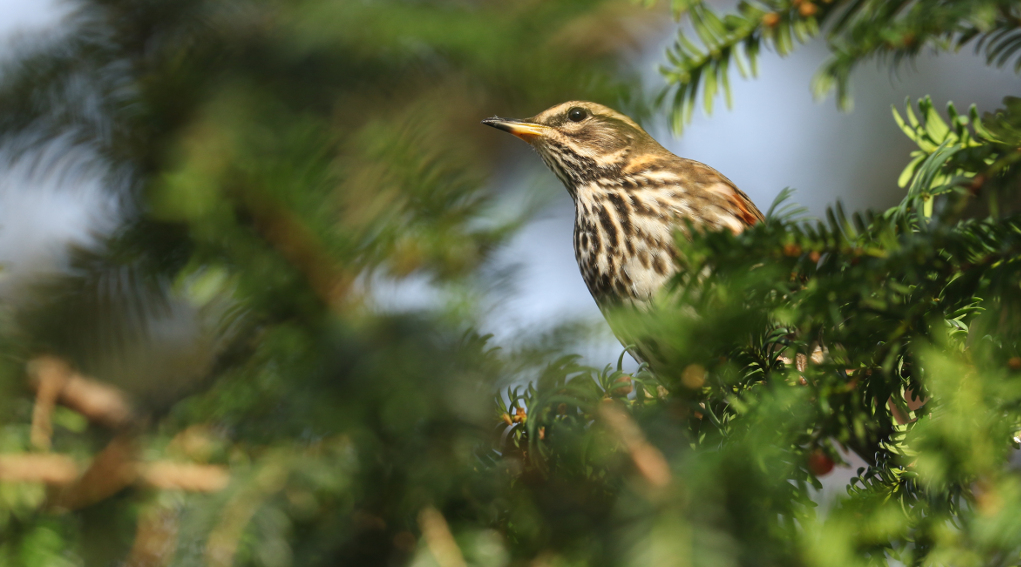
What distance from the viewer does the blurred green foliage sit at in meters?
0.98

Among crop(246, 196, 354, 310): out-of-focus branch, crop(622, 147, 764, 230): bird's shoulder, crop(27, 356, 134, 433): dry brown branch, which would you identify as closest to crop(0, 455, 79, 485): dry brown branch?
crop(27, 356, 134, 433): dry brown branch

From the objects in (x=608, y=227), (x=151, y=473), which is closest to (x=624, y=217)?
(x=608, y=227)

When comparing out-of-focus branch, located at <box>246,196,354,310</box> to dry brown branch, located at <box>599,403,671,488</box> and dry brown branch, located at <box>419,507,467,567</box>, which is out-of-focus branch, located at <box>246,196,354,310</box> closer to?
dry brown branch, located at <box>419,507,467,567</box>

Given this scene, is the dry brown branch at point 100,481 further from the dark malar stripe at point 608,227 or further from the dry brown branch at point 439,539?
the dark malar stripe at point 608,227

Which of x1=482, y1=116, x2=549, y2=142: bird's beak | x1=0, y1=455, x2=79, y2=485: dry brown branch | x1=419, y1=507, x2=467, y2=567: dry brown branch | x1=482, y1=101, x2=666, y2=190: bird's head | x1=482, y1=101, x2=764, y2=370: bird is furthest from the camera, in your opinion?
x1=482, y1=101, x2=666, y2=190: bird's head

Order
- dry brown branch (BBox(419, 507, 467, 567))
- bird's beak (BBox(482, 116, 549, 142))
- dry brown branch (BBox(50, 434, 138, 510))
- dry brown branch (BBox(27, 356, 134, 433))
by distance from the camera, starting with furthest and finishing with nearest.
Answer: bird's beak (BBox(482, 116, 549, 142)) < dry brown branch (BBox(27, 356, 134, 433)) < dry brown branch (BBox(50, 434, 138, 510)) < dry brown branch (BBox(419, 507, 467, 567))

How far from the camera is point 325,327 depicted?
64.0 inches

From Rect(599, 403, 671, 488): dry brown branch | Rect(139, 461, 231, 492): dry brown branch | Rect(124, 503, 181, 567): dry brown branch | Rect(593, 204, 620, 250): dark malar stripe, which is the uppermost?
Rect(599, 403, 671, 488): dry brown branch

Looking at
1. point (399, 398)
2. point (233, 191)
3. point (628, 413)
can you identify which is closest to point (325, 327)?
point (399, 398)

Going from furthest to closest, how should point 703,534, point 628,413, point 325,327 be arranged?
1. point 325,327
2. point 628,413
3. point 703,534

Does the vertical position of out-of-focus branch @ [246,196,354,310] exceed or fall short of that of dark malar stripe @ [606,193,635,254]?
it exceeds it

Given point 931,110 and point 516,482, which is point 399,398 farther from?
point 931,110

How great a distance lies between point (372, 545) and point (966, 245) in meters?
1.18

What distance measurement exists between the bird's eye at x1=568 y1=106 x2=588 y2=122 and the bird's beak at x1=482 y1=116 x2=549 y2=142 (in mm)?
106
